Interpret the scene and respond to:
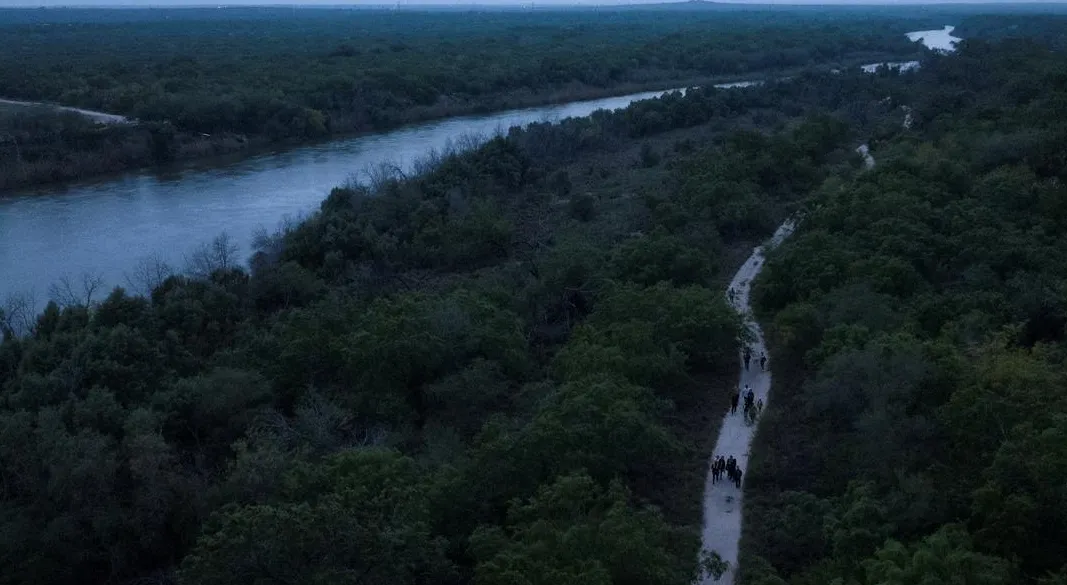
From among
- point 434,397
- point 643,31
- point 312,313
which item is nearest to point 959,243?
point 434,397

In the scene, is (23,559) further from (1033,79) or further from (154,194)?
(1033,79)

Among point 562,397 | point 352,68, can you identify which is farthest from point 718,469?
point 352,68

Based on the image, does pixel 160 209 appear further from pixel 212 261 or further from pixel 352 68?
pixel 352 68

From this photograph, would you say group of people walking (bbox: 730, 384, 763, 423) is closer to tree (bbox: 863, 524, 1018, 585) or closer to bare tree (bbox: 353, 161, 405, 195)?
tree (bbox: 863, 524, 1018, 585)

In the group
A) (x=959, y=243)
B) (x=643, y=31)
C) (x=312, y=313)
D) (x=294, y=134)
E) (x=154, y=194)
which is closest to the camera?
(x=312, y=313)

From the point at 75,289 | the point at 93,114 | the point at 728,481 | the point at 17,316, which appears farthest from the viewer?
the point at 93,114

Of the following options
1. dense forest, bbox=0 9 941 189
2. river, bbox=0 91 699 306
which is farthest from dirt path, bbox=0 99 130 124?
river, bbox=0 91 699 306

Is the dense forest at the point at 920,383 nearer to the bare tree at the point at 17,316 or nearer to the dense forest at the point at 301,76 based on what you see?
the bare tree at the point at 17,316
